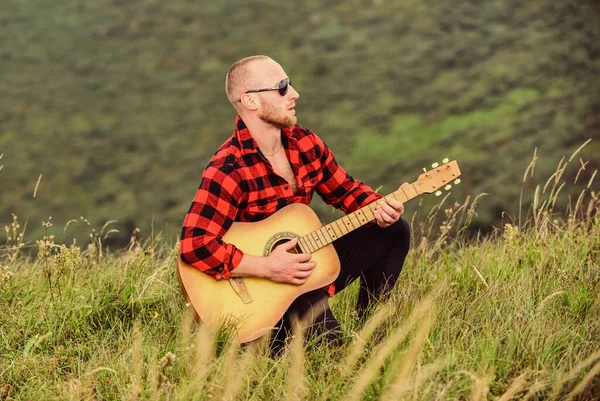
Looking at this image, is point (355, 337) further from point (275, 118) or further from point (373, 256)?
point (275, 118)

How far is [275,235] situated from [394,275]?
68 cm

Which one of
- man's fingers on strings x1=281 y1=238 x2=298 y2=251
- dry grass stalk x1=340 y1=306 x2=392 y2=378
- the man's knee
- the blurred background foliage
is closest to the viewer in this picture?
dry grass stalk x1=340 y1=306 x2=392 y2=378

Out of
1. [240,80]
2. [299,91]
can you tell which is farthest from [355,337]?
[299,91]

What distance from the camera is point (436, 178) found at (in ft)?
12.3

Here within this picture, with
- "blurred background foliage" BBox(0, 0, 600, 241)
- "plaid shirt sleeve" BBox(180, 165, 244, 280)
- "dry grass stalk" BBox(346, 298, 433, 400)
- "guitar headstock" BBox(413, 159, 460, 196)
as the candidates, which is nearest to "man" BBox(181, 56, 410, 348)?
"plaid shirt sleeve" BBox(180, 165, 244, 280)

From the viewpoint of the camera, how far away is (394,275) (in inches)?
155

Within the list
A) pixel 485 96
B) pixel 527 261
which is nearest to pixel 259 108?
pixel 527 261

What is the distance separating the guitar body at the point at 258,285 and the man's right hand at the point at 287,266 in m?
0.05

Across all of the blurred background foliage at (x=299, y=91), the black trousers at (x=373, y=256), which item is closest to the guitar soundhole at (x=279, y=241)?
the black trousers at (x=373, y=256)

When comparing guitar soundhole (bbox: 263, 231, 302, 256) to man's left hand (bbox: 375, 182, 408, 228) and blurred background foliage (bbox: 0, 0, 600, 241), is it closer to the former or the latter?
man's left hand (bbox: 375, 182, 408, 228)

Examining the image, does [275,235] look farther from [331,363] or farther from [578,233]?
[578,233]

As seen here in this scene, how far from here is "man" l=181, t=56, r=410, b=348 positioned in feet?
11.6

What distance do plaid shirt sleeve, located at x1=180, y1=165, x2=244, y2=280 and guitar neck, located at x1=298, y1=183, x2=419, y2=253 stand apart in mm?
353

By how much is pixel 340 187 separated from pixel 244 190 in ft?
2.00
